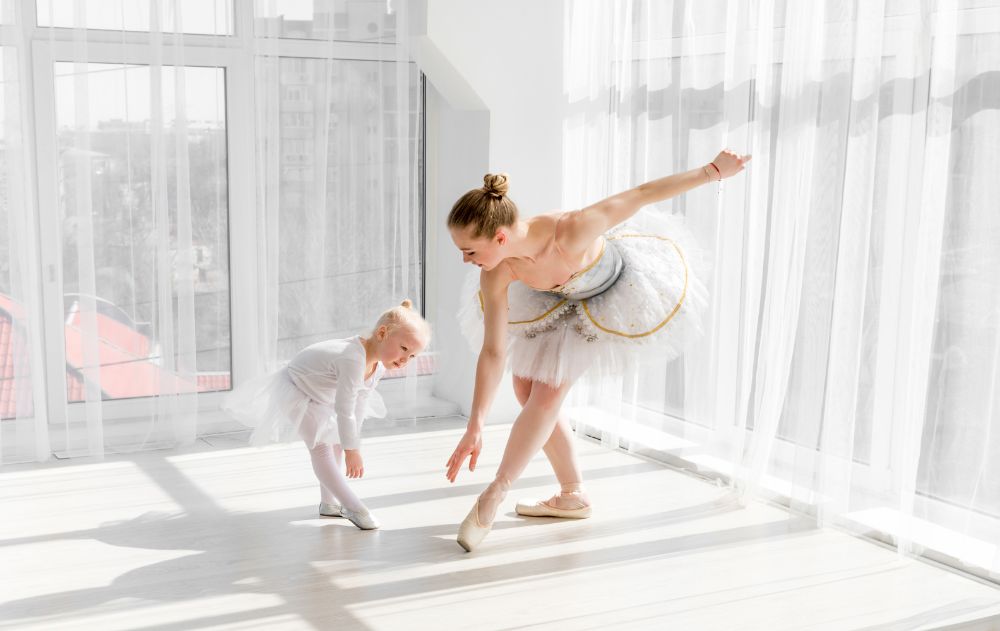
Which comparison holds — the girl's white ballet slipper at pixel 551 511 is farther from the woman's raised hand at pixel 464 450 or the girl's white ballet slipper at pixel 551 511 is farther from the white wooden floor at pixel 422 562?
the woman's raised hand at pixel 464 450

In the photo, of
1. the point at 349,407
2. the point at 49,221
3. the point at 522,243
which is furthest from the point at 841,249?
the point at 49,221

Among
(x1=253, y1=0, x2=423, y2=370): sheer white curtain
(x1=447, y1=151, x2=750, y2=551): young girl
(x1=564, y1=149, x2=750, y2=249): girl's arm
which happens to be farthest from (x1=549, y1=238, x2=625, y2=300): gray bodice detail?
(x1=253, y1=0, x2=423, y2=370): sheer white curtain

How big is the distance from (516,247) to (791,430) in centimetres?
123

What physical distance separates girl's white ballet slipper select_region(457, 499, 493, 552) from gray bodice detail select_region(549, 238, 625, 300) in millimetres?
732

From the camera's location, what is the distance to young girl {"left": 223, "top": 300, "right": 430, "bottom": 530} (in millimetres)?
3283

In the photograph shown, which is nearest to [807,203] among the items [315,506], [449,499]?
[449,499]

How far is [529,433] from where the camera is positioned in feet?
10.7

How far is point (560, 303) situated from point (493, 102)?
5.38ft

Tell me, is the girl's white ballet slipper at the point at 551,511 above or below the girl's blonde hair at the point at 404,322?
below

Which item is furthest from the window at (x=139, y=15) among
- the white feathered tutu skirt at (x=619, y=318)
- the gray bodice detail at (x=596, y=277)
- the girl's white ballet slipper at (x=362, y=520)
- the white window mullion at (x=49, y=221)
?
the girl's white ballet slipper at (x=362, y=520)

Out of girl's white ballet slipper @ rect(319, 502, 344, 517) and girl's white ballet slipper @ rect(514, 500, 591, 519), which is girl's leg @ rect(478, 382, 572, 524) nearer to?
girl's white ballet slipper @ rect(514, 500, 591, 519)

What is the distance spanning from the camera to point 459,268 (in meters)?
5.03

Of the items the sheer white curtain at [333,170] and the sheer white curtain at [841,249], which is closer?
the sheer white curtain at [841,249]

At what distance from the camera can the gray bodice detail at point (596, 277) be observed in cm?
323
